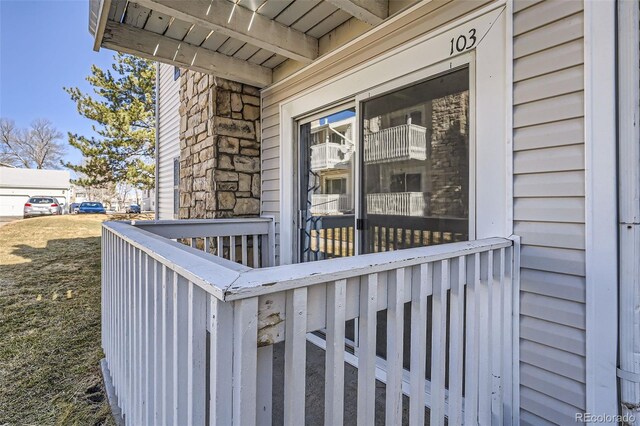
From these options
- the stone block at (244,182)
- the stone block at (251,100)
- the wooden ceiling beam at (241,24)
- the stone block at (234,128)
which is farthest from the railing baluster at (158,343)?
the stone block at (251,100)

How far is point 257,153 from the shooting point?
12.3 ft

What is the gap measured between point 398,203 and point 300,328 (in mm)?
A: 1559

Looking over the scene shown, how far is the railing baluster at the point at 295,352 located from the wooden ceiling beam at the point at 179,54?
2.84m

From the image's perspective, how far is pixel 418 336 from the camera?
3.91 feet

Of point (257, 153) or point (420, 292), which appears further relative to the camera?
point (257, 153)

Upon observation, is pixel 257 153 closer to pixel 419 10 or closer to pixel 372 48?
pixel 372 48

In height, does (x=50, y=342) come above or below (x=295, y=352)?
below

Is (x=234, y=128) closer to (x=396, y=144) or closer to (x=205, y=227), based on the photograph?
(x=205, y=227)

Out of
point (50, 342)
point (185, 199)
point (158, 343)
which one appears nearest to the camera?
point (158, 343)

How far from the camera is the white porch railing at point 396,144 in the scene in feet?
7.01

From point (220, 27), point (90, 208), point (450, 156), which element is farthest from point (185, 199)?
point (90, 208)

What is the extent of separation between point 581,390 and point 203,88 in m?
4.10

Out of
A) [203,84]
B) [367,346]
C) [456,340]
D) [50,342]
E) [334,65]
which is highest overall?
[203,84]

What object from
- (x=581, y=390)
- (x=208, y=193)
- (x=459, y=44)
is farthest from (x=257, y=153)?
(x=581, y=390)
